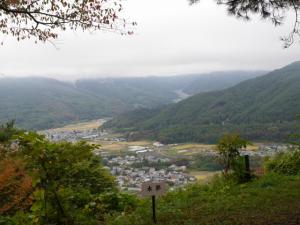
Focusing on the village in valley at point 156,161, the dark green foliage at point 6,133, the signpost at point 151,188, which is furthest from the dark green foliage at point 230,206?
the village in valley at point 156,161

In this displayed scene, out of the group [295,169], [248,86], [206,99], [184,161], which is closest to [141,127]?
[206,99]

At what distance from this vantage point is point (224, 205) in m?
9.18

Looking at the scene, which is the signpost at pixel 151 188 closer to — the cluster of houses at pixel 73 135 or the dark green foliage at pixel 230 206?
the dark green foliage at pixel 230 206

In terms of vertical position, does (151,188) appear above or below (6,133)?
below

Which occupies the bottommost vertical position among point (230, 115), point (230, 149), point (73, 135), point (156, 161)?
point (156, 161)

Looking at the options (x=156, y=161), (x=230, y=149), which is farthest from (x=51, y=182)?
(x=156, y=161)

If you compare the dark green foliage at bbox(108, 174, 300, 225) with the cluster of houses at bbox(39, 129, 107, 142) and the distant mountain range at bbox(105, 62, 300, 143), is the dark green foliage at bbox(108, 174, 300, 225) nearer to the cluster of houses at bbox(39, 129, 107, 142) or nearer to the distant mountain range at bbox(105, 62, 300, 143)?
the cluster of houses at bbox(39, 129, 107, 142)

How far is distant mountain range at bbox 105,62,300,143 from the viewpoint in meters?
113

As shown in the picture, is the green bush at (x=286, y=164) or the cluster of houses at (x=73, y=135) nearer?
the green bush at (x=286, y=164)

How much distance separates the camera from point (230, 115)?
462 feet

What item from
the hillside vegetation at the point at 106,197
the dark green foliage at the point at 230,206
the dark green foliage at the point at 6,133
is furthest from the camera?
the dark green foliage at the point at 6,133

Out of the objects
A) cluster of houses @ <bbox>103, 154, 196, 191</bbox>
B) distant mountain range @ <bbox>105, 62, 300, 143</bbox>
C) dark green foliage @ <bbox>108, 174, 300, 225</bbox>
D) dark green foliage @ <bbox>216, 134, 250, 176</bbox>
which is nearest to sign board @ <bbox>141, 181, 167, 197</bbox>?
dark green foliage @ <bbox>108, 174, 300, 225</bbox>

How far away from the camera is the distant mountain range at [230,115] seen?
113 m

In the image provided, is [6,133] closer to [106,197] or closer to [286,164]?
[106,197]
